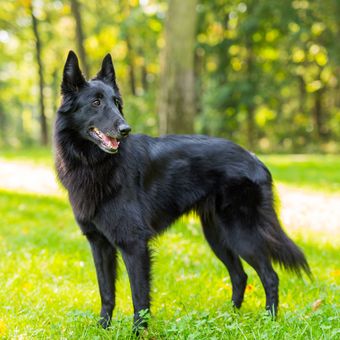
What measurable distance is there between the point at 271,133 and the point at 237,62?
4.91 m

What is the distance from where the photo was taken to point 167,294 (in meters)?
4.16

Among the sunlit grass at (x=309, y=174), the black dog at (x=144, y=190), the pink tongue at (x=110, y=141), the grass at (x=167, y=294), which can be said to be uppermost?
the pink tongue at (x=110, y=141)

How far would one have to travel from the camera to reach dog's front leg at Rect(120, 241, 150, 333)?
340cm

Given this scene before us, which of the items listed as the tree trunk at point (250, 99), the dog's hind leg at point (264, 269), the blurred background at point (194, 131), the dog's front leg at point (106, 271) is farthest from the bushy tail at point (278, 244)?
the tree trunk at point (250, 99)

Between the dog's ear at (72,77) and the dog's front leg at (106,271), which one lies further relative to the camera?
the dog's front leg at (106,271)

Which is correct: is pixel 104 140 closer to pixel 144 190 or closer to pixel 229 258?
pixel 144 190

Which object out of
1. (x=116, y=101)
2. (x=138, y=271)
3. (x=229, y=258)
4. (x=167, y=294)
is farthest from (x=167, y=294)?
(x=116, y=101)

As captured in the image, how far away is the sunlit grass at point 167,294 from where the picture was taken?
124 inches

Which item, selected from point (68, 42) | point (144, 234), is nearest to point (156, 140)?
point (144, 234)

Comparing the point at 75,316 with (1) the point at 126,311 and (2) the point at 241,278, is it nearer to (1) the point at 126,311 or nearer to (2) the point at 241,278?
(1) the point at 126,311

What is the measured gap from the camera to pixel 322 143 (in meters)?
24.4

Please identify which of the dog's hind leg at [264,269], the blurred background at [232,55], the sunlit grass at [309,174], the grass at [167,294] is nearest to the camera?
the grass at [167,294]

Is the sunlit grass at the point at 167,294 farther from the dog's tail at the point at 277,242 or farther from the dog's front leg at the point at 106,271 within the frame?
the dog's tail at the point at 277,242

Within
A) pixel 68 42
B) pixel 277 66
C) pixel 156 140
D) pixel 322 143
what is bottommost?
pixel 322 143
